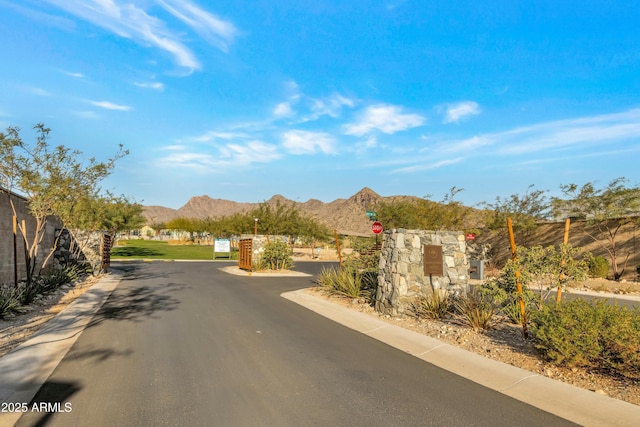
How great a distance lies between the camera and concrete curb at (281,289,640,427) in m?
4.66

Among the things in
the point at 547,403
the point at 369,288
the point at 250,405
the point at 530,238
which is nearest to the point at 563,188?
the point at 530,238

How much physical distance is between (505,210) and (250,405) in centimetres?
2564

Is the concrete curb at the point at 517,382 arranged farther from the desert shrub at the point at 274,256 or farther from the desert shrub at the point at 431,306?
the desert shrub at the point at 274,256

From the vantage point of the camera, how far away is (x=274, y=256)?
25.1 metres

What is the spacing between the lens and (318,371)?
6133 millimetres

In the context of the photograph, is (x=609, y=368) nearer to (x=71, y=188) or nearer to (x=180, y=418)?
(x=180, y=418)

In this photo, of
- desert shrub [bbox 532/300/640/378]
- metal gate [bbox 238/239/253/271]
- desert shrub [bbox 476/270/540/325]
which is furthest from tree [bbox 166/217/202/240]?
desert shrub [bbox 532/300/640/378]

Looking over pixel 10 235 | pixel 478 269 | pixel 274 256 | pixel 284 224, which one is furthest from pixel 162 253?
pixel 478 269

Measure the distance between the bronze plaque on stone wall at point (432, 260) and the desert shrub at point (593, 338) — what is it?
4.20 meters

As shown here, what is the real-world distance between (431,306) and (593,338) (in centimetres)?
→ 432

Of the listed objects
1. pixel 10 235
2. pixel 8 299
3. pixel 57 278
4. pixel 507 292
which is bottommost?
pixel 57 278

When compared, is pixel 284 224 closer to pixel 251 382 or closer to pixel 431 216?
pixel 431 216

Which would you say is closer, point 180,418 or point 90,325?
point 180,418

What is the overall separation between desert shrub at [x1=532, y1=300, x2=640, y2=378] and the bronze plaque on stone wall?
4.20 meters
